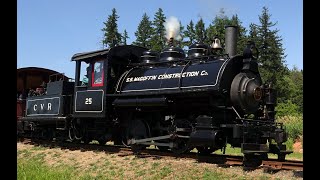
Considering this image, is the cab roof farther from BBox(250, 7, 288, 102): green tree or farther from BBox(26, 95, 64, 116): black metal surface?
BBox(250, 7, 288, 102): green tree

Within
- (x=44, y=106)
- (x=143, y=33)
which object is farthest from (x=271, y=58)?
(x=44, y=106)

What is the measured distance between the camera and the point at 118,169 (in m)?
9.06

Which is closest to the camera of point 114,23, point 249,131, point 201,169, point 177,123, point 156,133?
point 201,169

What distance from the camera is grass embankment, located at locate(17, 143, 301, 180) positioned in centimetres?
771

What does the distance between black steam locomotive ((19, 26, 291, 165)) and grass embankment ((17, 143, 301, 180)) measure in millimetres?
766

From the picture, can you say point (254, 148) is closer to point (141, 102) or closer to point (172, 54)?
point (141, 102)

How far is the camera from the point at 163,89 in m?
10.4

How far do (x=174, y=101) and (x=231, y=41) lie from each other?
8.14ft

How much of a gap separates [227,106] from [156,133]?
2728 mm

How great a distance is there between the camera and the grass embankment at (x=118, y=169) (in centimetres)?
771

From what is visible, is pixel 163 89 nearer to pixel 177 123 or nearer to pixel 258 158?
pixel 177 123
